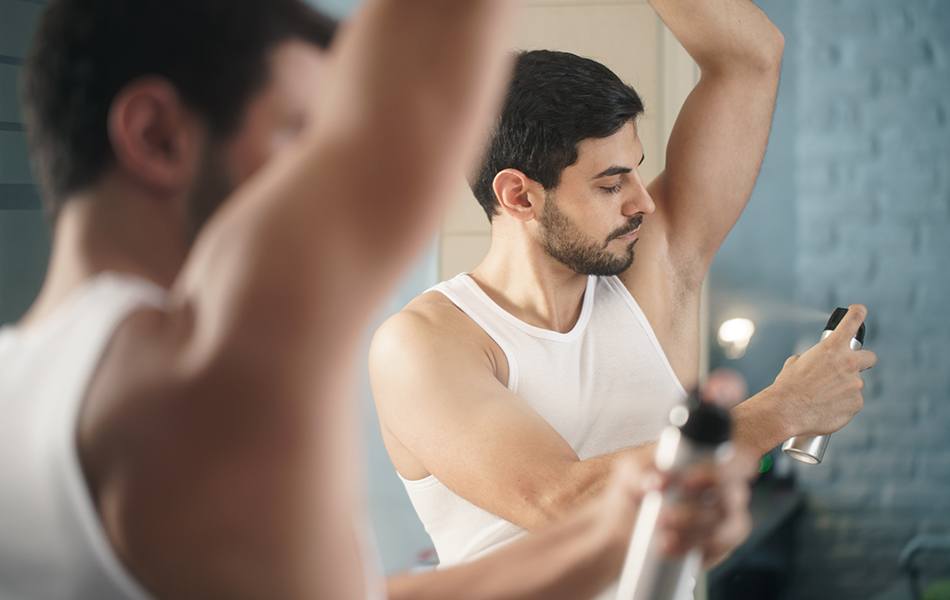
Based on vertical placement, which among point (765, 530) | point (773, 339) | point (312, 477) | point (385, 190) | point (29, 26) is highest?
point (29, 26)

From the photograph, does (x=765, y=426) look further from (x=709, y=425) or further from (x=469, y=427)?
(x=709, y=425)

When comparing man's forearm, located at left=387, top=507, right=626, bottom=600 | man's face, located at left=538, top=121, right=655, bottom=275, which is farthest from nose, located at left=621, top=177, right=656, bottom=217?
man's forearm, located at left=387, top=507, right=626, bottom=600

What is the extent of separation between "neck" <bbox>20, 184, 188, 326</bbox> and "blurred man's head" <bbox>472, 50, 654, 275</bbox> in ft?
3.01

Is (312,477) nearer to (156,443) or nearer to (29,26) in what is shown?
(156,443)

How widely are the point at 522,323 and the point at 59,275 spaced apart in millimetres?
884

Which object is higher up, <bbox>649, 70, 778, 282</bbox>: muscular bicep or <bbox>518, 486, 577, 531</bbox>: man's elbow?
<bbox>649, 70, 778, 282</bbox>: muscular bicep

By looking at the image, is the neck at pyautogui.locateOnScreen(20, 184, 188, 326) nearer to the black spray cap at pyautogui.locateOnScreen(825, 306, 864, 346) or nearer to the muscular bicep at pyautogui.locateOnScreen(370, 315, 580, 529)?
the muscular bicep at pyautogui.locateOnScreen(370, 315, 580, 529)

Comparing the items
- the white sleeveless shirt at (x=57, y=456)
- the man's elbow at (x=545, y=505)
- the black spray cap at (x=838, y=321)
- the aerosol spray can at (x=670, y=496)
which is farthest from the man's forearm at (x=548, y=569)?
the black spray cap at (x=838, y=321)

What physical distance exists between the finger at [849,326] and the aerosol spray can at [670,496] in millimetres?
735

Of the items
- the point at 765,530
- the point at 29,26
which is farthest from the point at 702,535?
the point at 765,530

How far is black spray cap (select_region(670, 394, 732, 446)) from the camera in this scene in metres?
0.42

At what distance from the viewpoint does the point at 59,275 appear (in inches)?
17.4

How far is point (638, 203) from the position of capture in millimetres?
1307

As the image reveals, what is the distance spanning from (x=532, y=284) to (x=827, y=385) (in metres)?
0.39
